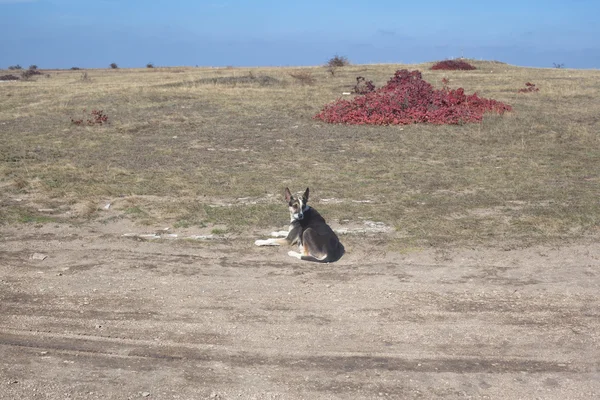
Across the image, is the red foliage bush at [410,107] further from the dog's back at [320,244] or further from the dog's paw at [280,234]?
the dog's back at [320,244]

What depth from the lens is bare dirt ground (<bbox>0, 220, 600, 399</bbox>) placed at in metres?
5.96

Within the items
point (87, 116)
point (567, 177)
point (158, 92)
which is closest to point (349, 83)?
point (158, 92)

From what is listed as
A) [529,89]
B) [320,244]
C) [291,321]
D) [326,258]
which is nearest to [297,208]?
[320,244]

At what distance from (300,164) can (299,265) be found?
717 centimetres

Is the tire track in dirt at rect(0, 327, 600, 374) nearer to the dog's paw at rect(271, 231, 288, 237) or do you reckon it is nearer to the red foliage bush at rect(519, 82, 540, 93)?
the dog's paw at rect(271, 231, 288, 237)

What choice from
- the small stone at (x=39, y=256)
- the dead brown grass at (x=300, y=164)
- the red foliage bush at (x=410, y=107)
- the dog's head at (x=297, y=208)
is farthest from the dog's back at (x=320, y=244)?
the red foliage bush at (x=410, y=107)

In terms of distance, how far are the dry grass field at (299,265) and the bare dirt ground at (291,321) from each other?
28mm

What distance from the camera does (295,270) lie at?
9.40 meters

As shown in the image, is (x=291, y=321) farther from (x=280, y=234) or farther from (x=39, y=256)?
(x=39, y=256)

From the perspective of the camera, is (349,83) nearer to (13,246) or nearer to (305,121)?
(305,121)

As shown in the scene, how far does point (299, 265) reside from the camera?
965cm

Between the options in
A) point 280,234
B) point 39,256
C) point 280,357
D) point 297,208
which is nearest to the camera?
point 280,357

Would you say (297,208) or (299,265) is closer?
(299,265)

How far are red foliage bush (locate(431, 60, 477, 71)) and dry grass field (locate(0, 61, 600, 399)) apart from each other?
20.7 metres
